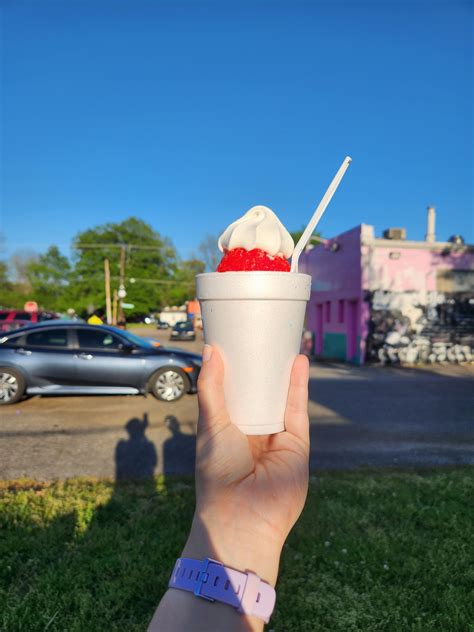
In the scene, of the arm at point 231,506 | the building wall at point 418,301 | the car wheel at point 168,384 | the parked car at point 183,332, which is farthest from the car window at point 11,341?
the parked car at point 183,332

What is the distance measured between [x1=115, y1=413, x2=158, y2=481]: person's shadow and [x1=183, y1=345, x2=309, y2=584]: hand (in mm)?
3391

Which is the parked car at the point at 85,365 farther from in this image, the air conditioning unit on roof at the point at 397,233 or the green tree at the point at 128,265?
the green tree at the point at 128,265

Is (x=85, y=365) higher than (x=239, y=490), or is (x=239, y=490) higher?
(x=239, y=490)

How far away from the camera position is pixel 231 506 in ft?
4.68

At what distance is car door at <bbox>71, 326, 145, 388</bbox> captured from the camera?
878 cm

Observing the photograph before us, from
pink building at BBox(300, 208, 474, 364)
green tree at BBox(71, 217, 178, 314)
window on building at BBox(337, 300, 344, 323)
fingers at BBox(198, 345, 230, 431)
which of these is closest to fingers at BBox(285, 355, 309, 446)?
fingers at BBox(198, 345, 230, 431)

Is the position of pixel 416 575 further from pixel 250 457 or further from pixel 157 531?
pixel 250 457

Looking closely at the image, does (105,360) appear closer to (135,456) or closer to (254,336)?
(135,456)

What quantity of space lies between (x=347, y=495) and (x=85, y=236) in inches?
2663

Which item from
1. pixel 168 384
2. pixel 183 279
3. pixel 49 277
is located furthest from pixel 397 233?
pixel 49 277

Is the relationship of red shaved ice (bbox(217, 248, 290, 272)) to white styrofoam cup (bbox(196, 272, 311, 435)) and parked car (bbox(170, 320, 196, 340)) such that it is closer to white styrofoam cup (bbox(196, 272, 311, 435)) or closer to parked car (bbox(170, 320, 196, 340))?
white styrofoam cup (bbox(196, 272, 311, 435))

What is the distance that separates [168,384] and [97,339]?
1.64 metres

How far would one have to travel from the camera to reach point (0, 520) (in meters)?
3.62

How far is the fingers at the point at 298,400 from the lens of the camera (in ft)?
5.87
